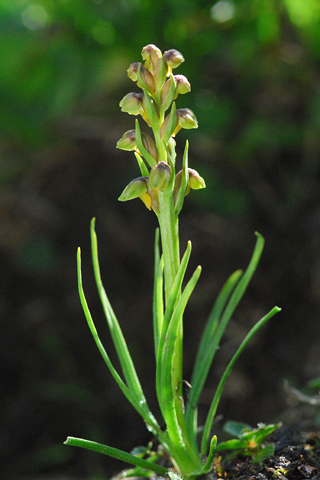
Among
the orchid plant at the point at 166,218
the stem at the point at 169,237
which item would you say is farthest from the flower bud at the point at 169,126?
the stem at the point at 169,237

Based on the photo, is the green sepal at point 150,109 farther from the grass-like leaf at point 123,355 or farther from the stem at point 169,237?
the grass-like leaf at point 123,355

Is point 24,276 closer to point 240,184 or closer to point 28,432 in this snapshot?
point 28,432

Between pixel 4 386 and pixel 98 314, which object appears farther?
pixel 98 314

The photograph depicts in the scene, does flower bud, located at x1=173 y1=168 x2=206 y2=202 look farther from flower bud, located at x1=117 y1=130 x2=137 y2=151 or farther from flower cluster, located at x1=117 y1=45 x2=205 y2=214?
flower bud, located at x1=117 y1=130 x2=137 y2=151

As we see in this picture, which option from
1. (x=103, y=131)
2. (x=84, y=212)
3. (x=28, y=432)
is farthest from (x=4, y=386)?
(x=103, y=131)

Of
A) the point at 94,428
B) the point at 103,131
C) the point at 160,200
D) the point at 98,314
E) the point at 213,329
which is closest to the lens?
the point at 160,200
